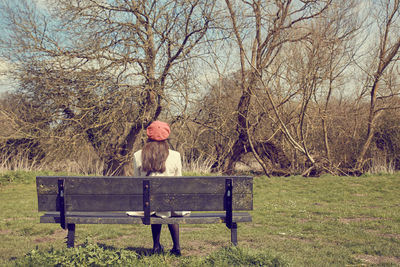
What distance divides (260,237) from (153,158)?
2470 millimetres

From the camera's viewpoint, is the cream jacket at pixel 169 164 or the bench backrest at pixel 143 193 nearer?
the bench backrest at pixel 143 193

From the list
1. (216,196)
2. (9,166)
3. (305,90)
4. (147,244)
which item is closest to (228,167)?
(305,90)

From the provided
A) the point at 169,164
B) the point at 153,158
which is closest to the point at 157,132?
the point at 153,158

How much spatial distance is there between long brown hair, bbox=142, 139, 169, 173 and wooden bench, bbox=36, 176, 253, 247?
0.42 meters

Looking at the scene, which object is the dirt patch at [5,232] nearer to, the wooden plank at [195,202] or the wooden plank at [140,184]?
the wooden plank at [140,184]

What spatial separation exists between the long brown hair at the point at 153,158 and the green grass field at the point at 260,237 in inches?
36.0

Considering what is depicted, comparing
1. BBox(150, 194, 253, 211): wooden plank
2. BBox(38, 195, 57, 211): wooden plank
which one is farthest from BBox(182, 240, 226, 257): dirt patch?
BBox(38, 195, 57, 211): wooden plank

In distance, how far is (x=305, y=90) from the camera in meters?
16.3

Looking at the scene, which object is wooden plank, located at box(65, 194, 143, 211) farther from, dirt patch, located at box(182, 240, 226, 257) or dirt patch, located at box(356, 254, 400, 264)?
dirt patch, located at box(356, 254, 400, 264)

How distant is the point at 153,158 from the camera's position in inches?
181

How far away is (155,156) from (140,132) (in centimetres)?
1068

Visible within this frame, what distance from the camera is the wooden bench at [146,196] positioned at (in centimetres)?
420

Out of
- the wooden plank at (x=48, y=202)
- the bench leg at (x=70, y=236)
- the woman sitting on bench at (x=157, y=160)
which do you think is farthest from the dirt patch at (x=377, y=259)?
the wooden plank at (x=48, y=202)

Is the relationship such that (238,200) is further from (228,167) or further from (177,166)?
(228,167)
